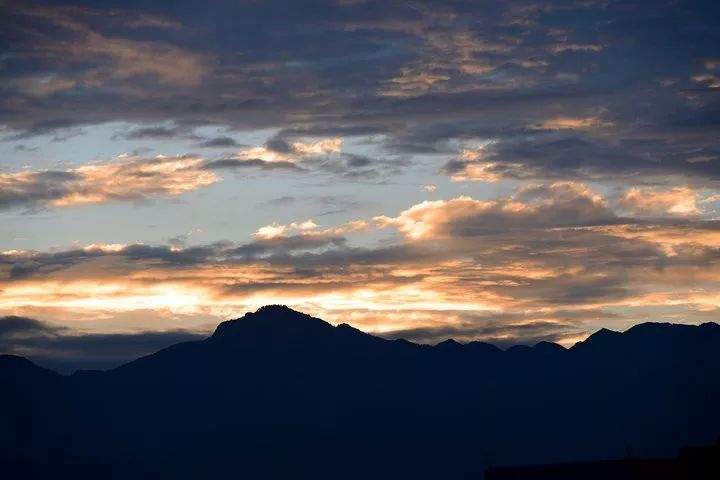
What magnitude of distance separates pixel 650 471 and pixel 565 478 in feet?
30.1

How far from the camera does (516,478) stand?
4540 inches

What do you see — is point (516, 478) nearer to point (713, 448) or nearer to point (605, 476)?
point (605, 476)

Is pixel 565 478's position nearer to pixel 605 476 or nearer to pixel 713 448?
pixel 605 476

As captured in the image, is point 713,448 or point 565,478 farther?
point 565,478

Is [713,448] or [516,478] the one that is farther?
[516,478]

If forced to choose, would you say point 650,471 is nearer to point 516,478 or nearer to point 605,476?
point 605,476

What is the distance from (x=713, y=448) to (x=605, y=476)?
1355 centimetres

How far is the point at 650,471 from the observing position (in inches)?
4277

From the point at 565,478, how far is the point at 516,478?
5.00 m

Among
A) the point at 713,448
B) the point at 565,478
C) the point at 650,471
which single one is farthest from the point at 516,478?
the point at 713,448

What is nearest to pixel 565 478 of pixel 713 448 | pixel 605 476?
pixel 605 476

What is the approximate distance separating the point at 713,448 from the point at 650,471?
9087mm

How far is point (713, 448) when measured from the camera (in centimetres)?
10119

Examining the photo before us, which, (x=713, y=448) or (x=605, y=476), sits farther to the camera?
(x=605, y=476)
